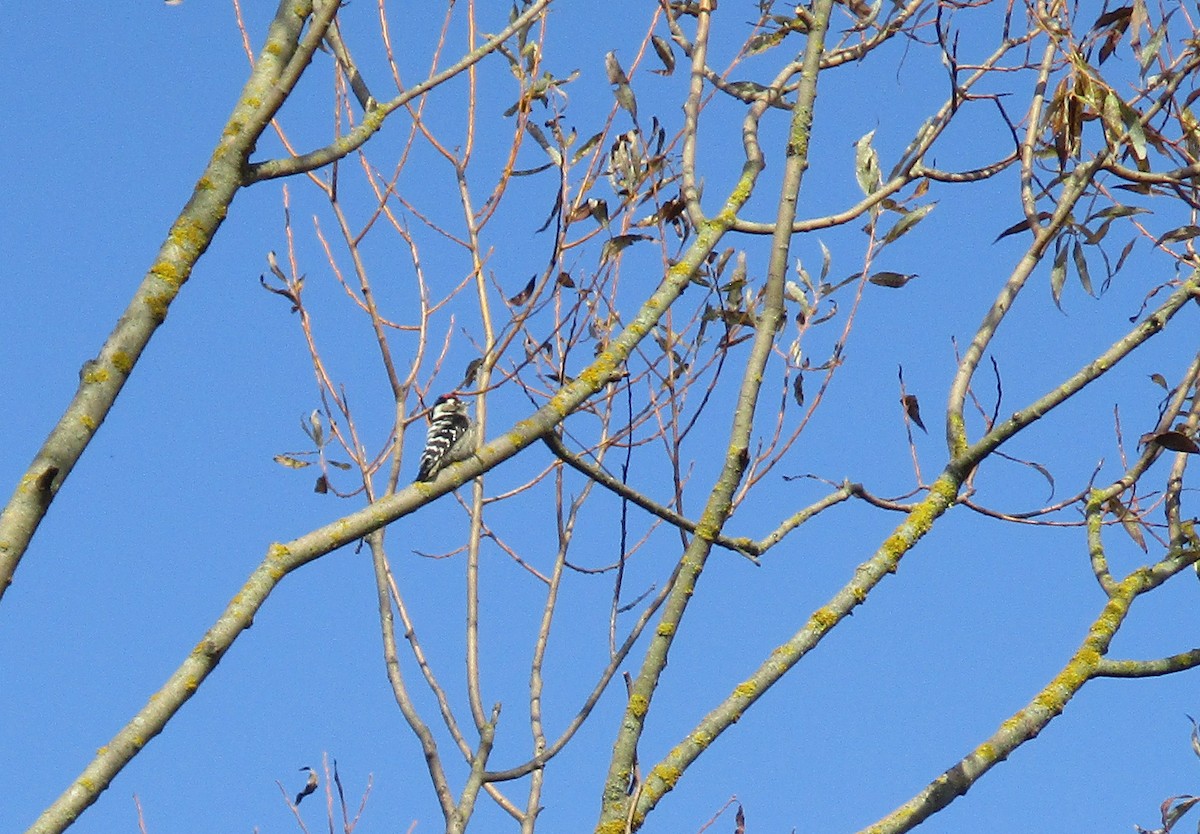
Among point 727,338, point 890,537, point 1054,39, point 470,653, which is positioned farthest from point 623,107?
point 890,537

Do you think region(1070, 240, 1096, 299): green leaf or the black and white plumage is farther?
the black and white plumage

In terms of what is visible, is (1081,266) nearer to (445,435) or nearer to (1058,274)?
(1058,274)

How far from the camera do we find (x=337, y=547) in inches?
84.1

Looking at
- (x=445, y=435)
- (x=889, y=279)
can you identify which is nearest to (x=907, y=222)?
(x=889, y=279)

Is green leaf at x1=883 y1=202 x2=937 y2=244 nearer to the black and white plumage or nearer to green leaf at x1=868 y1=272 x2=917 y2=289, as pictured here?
green leaf at x1=868 y1=272 x2=917 y2=289

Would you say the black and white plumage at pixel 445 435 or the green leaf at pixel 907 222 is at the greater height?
the black and white plumage at pixel 445 435

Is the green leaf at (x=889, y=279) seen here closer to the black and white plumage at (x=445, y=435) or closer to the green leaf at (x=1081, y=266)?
the green leaf at (x=1081, y=266)


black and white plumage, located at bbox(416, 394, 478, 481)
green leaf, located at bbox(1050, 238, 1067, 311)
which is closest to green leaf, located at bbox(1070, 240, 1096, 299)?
green leaf, located at bbox(1050, 238, 1067, 311)

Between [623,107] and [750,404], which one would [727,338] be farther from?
[750,404]

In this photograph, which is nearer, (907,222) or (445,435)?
(907,222)

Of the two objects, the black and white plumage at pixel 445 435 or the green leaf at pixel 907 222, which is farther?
the black and white plumage at pixel 445 435

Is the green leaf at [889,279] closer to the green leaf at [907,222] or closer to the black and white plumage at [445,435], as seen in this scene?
the green leaf at [907,222]

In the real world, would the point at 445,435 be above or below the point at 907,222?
above

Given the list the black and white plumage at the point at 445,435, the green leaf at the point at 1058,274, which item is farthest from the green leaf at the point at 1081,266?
the black and white plumage at the point at 445,435
